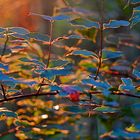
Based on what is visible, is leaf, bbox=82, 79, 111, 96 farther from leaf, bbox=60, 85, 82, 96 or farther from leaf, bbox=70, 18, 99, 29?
leaf, bbox=70, 18, 99, 29

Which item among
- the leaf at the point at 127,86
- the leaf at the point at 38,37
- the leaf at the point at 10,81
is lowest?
the leaf at the point at 127,86

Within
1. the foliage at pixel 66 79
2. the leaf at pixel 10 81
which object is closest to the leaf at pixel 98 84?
the foliage at pixel 66 79

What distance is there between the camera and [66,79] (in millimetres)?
1368

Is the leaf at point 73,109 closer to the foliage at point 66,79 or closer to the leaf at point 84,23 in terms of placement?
the foliage at point 66,79

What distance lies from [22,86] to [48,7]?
249 cm

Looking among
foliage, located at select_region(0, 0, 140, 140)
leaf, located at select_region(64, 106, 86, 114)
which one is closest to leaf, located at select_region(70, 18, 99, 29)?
foliage, located at select_region(0, 0, 140, 140)

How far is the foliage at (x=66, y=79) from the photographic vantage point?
0.91m

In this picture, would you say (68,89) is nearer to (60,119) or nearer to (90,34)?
(90,34)

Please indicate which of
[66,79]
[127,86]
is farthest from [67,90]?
[66,79]

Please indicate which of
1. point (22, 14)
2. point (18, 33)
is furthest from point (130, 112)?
point (22, 14)

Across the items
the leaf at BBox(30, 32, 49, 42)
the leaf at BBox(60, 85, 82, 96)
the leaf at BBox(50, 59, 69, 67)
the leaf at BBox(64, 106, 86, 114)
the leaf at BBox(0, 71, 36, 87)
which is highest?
the leaf at BBox(30, 32, 49, 42)

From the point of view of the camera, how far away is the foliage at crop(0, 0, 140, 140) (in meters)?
0.91

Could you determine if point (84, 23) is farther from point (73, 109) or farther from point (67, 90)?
point (73, 109)

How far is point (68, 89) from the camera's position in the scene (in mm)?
877
